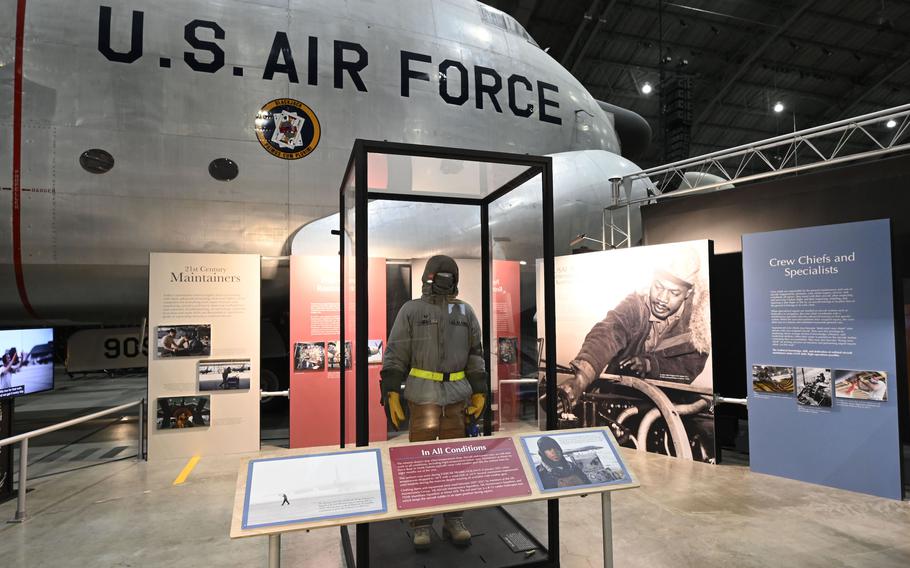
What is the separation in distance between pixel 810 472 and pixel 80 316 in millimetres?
9259

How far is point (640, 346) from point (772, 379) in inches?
55.7

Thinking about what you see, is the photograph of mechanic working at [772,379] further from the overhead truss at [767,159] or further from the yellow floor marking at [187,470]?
the yellow floor marking at [187,470]

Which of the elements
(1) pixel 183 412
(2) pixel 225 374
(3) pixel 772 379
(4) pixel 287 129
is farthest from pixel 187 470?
(3) pixel 772 379

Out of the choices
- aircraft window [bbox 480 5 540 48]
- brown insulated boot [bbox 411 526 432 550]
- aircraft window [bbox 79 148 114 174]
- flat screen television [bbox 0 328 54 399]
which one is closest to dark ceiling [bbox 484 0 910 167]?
aircraft window [bbox 480 5 540 48]

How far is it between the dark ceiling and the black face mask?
15432 millimetres

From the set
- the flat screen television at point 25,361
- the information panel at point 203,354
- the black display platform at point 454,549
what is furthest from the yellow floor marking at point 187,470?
the black display platform at point 454,549

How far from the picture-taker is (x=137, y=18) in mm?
5688

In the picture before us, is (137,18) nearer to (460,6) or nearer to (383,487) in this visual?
(460,6)

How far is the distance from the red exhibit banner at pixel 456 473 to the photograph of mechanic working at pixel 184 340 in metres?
4.31

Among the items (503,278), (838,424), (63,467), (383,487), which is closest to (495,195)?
(503,278)

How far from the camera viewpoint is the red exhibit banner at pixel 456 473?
246 cm

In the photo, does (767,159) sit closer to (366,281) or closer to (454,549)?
(366,281)

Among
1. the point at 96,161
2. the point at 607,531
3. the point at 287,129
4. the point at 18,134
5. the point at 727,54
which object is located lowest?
the point at 607,531

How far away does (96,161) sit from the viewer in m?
5.71
